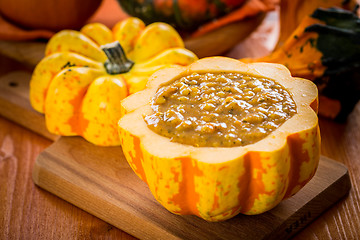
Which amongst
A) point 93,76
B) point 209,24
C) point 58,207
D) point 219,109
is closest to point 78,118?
point 93,76

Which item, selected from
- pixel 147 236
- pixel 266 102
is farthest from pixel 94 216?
pixel 266 102

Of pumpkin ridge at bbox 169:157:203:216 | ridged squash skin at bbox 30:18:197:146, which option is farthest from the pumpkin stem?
pumpkin ridge at bbox 169:157:203:216

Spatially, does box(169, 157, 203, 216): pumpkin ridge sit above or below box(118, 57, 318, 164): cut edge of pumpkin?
below

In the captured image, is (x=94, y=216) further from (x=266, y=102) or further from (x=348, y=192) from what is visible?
(x=348, y=192)

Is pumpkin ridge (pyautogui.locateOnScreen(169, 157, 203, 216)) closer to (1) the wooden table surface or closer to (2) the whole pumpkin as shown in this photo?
(1) the wooden table surface

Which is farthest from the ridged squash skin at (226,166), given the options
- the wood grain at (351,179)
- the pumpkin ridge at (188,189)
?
the wood grain at (351,179)

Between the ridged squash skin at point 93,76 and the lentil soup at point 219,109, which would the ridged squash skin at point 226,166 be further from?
the ridged squash skin at point 93,76
